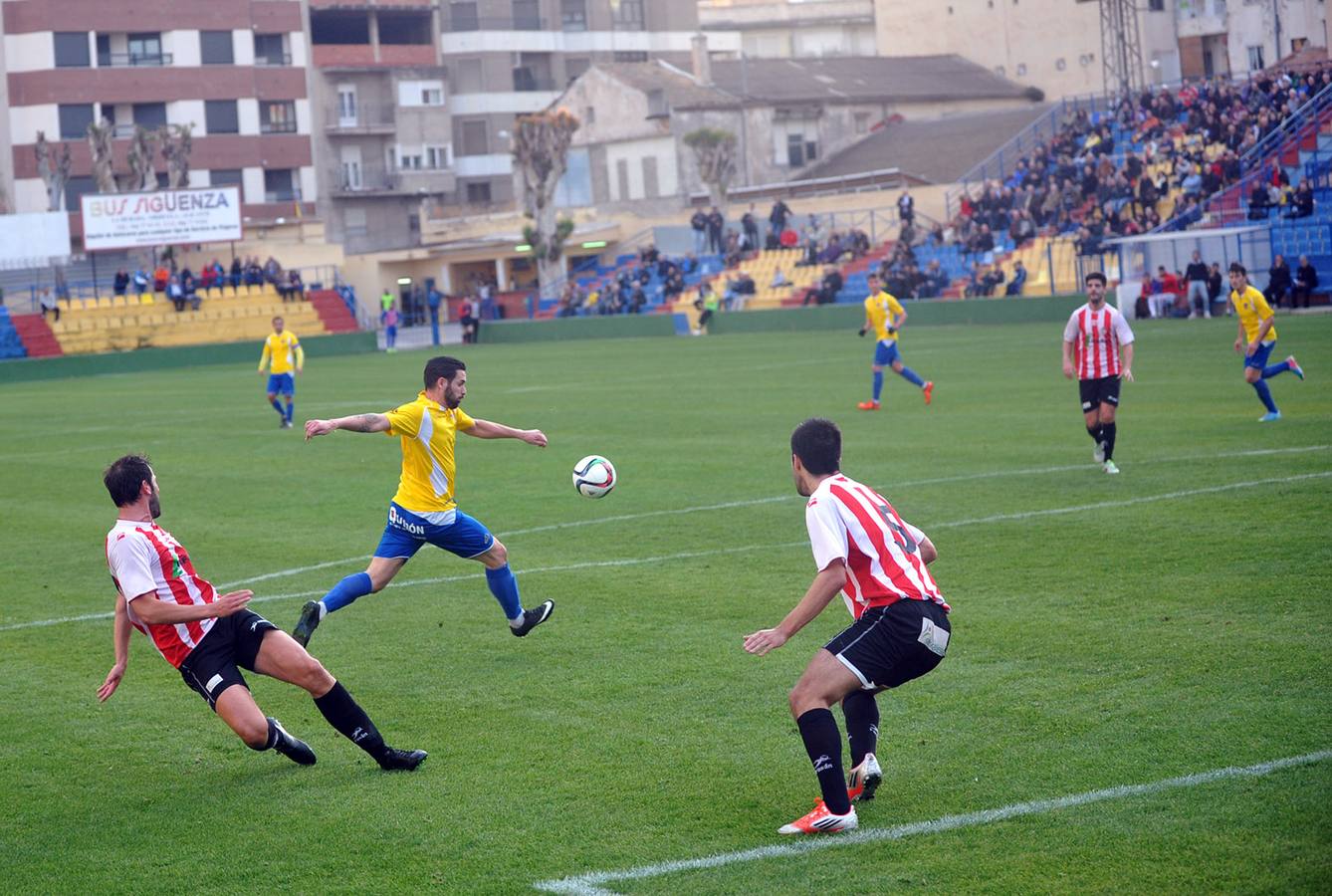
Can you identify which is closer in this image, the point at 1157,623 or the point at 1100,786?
the point at 1100,786

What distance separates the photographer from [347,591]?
10.2 meters

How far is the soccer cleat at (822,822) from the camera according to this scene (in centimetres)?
636

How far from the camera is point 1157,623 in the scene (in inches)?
373

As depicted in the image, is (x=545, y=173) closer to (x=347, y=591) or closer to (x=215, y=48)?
(x=215, y=48)

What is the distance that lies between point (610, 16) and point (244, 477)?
2949 inches

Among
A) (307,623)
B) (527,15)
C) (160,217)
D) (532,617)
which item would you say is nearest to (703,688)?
(532,617)

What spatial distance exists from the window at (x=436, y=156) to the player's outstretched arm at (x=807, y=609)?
80.0m

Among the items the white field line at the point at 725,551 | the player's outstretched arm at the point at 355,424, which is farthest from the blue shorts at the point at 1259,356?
the player's outstretched arm at the point at 355,424

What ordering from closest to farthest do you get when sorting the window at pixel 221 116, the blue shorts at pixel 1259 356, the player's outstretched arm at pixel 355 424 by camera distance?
the player's outstretched arm at pixel 355 424, the blue shorts at pixel 1259 356, the window at pixel 221 116

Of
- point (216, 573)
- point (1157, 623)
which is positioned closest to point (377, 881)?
point (1157, 623)

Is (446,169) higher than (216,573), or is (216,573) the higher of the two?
(446,169)

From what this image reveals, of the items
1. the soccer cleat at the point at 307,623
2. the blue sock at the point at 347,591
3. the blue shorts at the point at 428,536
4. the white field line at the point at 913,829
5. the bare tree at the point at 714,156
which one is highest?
the bare tree at the point at 714,156

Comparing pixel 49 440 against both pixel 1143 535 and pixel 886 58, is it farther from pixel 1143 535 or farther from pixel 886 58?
pixel 886 58

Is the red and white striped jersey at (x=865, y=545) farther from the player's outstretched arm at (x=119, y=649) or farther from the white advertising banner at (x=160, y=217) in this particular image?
the white advertising banner at (x=160, y=217)
